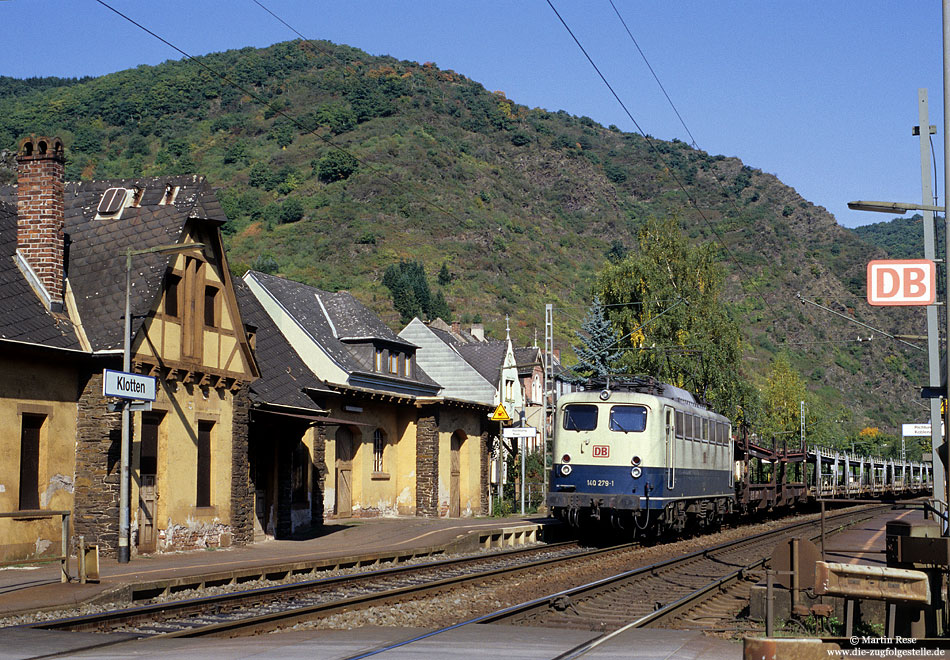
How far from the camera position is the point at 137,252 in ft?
68.3

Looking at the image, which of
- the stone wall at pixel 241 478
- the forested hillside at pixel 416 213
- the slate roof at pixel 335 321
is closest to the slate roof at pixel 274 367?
the stone wall at pixel 241 478

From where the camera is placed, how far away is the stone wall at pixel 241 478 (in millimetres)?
24891

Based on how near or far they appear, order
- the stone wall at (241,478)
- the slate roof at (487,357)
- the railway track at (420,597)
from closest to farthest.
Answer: the railway track at (420,597), the stone wall at (241,478), the slate roof at (487,357)

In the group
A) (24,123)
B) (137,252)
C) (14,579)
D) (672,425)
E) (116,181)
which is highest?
(24,123)

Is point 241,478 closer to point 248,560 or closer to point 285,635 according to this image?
point 248,560

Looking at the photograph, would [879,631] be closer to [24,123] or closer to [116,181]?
[116,181]

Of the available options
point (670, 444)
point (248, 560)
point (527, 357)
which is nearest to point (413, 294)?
point (527, 357)

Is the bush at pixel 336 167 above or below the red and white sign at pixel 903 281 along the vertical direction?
above

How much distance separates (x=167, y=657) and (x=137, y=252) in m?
11.9

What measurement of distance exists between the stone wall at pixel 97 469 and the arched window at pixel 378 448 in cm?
1752

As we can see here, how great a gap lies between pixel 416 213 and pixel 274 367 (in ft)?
355

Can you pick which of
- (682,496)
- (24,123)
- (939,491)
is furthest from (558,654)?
(24,123)

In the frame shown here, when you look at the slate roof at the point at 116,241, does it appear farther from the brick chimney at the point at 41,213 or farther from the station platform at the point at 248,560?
the station platform at the point at 248,560

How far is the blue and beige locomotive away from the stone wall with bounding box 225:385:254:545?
7203 millimetres
